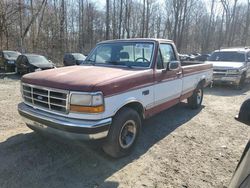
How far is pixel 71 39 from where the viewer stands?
127 ft

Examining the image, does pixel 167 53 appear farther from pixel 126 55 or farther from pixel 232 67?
pixel 232 67

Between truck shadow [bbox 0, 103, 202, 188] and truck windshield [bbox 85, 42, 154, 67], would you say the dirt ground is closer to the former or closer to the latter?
truck shadow [bbox 0, 103, 202, 188]

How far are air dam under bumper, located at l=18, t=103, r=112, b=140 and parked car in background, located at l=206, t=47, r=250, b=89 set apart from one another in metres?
9.02

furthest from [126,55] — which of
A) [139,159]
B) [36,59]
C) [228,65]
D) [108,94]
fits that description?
[36,59]

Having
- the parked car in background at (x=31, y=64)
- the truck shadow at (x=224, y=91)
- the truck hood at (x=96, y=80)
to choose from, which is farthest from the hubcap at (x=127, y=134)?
the parked car in background at (x=31, y=64)

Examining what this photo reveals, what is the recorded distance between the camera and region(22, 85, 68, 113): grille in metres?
3.39

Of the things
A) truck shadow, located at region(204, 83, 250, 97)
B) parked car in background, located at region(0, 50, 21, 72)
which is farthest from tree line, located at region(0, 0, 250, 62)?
truck shadow, located at region(204, 83, 250, 97)

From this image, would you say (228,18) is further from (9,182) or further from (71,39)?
(9,182)

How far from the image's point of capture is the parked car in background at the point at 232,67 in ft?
35.2

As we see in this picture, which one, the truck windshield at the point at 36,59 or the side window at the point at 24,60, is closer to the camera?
the side window at the point at 24,60

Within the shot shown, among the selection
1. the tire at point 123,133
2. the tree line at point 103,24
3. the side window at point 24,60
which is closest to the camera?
the tire at point 123,133

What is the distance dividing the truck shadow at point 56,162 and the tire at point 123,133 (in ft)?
0.58

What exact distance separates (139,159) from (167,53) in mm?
2538

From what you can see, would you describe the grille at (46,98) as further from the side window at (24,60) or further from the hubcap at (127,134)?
the side window at (24,60)
